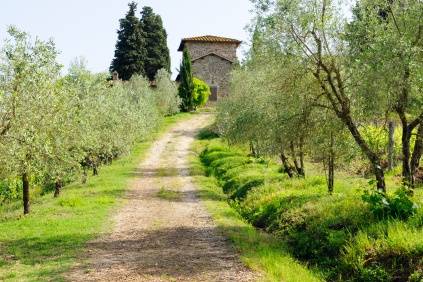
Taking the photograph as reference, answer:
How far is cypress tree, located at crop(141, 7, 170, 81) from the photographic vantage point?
9262 cm

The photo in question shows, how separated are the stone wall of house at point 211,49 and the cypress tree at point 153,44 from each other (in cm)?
488

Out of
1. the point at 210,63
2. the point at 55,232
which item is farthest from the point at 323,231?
the point at 210,63

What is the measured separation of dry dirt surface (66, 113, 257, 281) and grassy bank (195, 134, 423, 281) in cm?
87

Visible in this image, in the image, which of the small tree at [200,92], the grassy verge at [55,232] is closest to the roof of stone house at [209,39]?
the small tree at [200,92]

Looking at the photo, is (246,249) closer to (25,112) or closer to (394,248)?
(394,248)

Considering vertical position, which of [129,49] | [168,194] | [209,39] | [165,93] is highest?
[209,39]

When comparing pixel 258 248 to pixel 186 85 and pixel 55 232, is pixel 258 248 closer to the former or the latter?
pixel 55 232

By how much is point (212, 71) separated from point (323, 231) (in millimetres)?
81680

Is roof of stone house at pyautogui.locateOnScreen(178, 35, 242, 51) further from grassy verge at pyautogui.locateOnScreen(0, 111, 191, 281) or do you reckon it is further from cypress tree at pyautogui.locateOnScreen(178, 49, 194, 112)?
grassy verge at pyautogui.locateOnScreen(0, 111, 191, 281)

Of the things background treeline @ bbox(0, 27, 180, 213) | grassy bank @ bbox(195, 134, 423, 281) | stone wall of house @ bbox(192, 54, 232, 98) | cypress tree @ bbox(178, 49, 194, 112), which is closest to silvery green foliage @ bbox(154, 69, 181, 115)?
cypress tree @ bbox(178, 49, 194, 112)

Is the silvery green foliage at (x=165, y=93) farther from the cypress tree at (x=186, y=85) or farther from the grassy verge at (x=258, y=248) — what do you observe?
the grassy verge at (x=258, y=248)

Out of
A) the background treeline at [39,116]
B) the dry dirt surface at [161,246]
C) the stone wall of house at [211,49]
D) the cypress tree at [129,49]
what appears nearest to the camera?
the dry dirt surface at [161,246]

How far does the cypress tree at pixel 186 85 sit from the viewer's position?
85.7 meters

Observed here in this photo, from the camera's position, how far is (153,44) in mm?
95000
